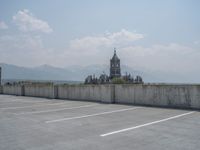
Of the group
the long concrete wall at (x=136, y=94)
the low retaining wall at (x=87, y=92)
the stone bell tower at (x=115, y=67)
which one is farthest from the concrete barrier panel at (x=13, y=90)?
the stone bell tower at (x=115, y=67)

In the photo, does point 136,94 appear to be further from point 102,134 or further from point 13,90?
point 13,90

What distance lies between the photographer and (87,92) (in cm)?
2169

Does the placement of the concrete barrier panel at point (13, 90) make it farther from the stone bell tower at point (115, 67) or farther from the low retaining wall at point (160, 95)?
the stone bell tower at point (115, 67)

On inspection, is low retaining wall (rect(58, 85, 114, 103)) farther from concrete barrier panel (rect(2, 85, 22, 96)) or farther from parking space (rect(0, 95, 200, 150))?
parking space (rect(0, 95, 200, 150))

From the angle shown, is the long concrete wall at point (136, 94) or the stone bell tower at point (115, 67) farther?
the stone bell tower at point (115, 67)

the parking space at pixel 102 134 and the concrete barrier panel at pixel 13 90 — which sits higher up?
the concrete barrier panel at pixel 13 90

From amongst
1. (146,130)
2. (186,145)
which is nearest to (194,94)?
(146,130)

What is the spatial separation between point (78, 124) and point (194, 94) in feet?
24.7

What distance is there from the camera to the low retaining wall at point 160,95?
14864mm

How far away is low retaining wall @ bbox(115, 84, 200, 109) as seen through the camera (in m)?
14.9

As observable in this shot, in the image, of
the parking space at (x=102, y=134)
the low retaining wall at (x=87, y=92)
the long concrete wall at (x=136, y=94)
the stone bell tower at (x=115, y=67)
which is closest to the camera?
the parking space at (x=102, y=134)

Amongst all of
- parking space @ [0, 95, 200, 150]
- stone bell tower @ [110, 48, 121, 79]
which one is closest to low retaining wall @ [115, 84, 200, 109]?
parking space @ [0, 95, 200, 150]

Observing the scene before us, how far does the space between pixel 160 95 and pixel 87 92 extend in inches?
276

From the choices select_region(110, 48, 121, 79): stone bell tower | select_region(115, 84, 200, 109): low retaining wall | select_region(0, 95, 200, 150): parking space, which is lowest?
select_region(0, 95, 200, 150): parking space
